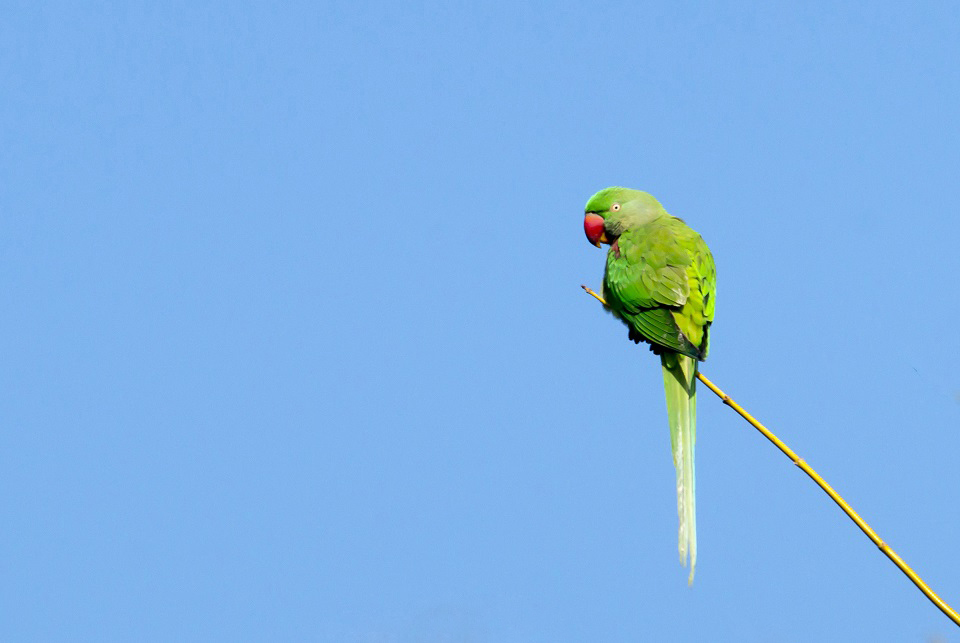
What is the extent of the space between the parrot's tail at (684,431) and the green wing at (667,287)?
0.11m

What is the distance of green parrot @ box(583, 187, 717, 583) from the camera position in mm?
4852

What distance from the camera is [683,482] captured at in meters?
4.31

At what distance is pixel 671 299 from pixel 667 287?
72 mm

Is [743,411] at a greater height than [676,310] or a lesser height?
lesser

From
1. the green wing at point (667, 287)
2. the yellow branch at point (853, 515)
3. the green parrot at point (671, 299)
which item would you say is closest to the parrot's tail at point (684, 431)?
the green parrot at point (671, 299)

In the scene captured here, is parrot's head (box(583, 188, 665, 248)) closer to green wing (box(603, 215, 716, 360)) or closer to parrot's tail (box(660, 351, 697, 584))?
green wing (box(603, 215, 716, 360))

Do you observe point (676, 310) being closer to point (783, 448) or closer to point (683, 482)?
point (683, 482)

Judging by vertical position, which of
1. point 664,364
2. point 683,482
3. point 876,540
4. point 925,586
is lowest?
point 925,586

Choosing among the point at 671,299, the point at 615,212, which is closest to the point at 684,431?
the point at 671,299

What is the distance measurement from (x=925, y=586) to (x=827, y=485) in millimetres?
403

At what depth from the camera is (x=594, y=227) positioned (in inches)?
241

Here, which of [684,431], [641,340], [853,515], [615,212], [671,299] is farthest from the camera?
[615,212]

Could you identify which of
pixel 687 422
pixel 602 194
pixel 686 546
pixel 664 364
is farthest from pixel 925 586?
pixel 602 194

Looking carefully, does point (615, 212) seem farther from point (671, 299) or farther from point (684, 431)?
point (684, 431)
